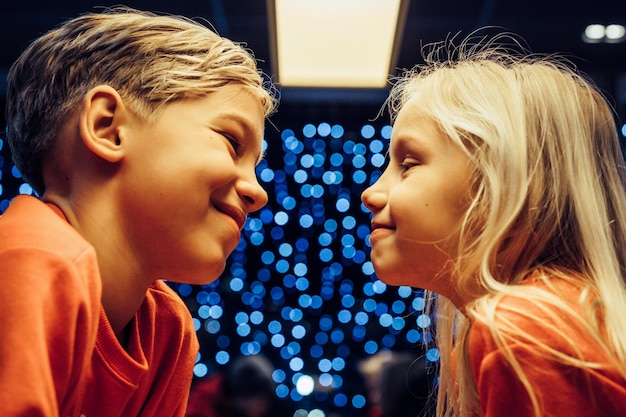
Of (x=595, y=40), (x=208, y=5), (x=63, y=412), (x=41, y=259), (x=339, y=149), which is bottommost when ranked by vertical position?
(x=339, y=149)

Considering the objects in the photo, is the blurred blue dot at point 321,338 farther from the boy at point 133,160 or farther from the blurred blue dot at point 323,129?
the boy at point 133,160

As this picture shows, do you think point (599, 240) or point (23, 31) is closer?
point (599, 240)

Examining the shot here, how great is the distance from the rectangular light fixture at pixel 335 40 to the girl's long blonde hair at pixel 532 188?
518mm

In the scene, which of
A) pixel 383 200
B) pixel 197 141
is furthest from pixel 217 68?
pixel 383 200

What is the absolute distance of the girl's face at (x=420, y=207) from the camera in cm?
97

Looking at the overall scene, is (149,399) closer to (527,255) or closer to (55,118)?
(55,118)

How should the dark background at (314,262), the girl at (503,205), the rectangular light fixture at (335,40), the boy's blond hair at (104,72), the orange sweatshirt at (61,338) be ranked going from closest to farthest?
the orange sweatshirt at (61,338) → the girl at (503,205) → the boy's blond hair at (104,72) → the rectangular light fixture at (335,40) → the dark background at (314,262)

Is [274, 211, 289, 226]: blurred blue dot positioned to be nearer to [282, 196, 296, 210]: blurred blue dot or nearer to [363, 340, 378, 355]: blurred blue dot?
[282, 196, 296, 210]: blurred blue dot

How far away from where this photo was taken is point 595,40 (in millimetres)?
3076

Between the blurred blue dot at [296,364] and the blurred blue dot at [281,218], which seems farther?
the blurred blue dot at [296,364]

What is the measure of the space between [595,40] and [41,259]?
287 centimetres

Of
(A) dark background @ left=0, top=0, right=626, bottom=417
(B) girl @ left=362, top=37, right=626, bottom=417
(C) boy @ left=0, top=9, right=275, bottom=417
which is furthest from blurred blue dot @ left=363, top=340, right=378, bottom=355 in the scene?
(C) boy @ left=0, top=9, right=275, bottom=417

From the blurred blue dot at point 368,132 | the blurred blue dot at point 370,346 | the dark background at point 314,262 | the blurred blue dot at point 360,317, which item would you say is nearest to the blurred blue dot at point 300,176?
the dark background at point 314,262

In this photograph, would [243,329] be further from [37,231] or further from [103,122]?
[37,231]
